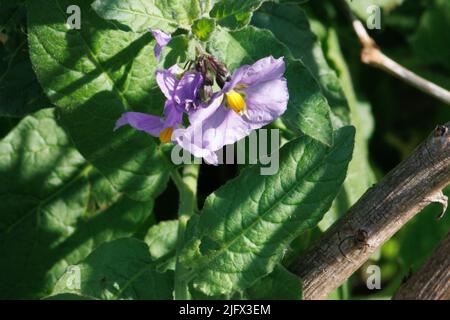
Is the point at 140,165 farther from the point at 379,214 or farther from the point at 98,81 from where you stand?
the point at 379,214

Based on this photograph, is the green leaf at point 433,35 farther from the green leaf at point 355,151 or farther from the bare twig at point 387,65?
the bare twig at point 387,65

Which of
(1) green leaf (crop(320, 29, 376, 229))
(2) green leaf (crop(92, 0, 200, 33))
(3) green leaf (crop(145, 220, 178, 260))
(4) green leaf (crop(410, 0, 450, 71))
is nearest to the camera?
(2) green leaf (crop(92, 0, 200, 33))

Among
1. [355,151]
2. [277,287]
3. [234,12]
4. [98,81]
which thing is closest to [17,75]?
[98,81]

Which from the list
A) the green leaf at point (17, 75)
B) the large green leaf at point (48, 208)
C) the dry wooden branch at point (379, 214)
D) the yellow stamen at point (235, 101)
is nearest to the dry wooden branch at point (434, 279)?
the dry wooden branch at point (379, 214)

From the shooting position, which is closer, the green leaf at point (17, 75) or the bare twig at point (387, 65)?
the green leaf at point (17, 75)

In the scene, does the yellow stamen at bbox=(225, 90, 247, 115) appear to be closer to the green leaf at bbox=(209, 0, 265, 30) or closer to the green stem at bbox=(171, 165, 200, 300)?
the green leaf at bbox=(209, 0, 265, 30)
